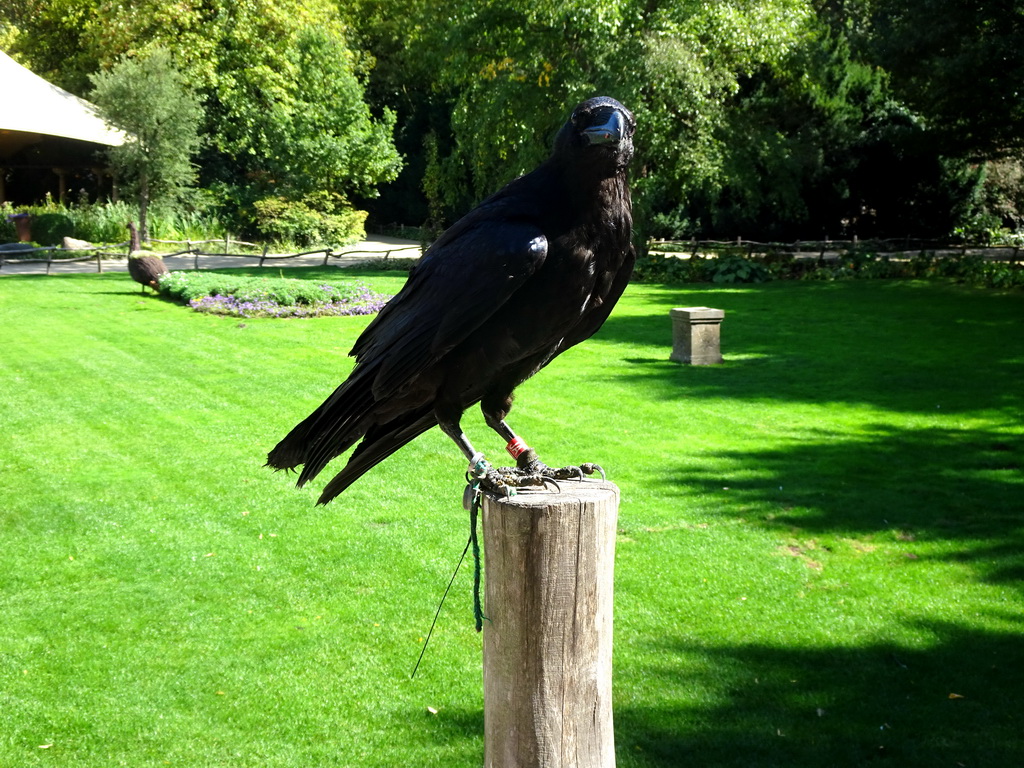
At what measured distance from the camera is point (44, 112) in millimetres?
34219

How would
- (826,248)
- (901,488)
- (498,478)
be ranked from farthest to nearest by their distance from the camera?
(826,248)
(901,488)
(498,478)

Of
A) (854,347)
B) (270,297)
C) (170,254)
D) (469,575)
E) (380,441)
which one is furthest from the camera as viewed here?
(170,254)

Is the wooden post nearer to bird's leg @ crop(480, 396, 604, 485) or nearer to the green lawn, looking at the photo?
bird's leg @ crop(480, 396, 604, 485)

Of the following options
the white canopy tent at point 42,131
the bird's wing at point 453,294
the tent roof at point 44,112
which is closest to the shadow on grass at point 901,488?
the bird's wing at point 453,294

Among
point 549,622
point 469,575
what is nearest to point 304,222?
point 469,575

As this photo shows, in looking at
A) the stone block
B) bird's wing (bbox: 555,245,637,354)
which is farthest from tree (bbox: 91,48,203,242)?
bird's wing (bbox: 555,245,637,354)

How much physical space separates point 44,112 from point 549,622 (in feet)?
121

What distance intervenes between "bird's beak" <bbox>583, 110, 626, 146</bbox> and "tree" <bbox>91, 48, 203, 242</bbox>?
31.5 metres

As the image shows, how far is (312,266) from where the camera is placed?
96.7 feet

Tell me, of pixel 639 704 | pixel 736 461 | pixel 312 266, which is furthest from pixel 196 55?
pixel 639 704

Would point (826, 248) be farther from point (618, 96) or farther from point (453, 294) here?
point (453, 294)

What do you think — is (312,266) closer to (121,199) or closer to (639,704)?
(121,199)

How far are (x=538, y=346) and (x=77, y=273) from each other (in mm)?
25079

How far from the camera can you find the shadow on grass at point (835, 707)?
4.53m
